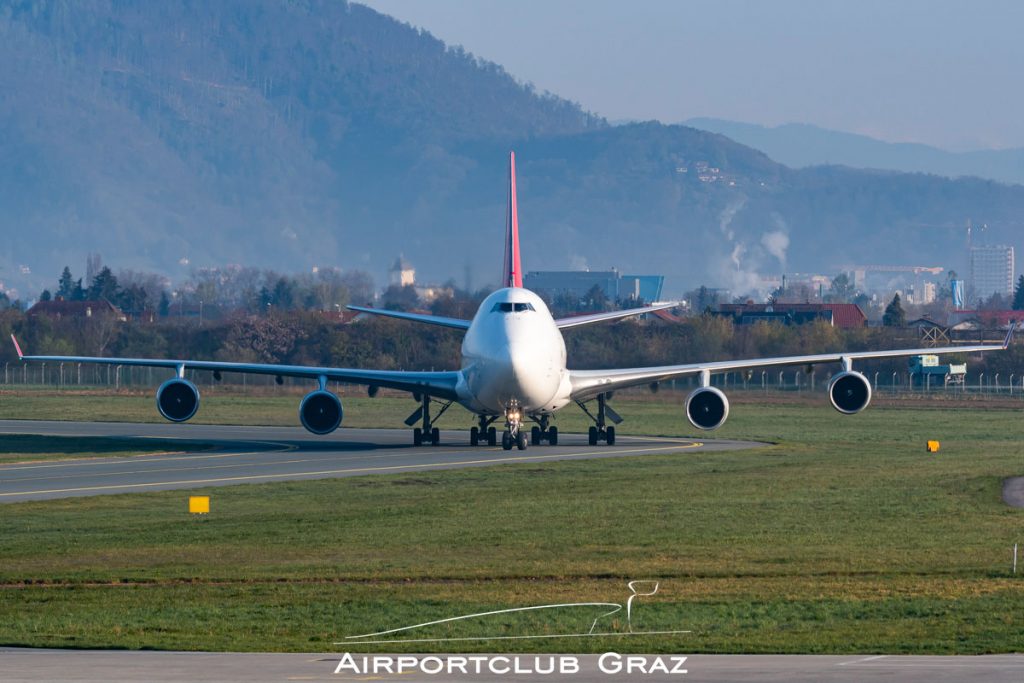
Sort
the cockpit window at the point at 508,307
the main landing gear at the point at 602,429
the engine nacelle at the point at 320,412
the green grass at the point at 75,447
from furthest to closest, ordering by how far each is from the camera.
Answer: the main landing gear at the point at 602,429
the engine nacelle at the point at 320,412
the green grass at the point at 75,447
the cockpit window at the point at 508,307

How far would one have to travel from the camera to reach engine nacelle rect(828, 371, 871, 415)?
50.8 metres

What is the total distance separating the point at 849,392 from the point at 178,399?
20.3 metres

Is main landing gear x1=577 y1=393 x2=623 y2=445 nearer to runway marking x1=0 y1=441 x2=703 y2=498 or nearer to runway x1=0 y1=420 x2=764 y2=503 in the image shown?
runway x1=0 y1=420 x2=764 y2=503

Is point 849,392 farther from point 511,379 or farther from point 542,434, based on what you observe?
point 511,379

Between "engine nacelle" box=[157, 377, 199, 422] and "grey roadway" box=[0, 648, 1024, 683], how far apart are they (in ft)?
102

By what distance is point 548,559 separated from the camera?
26.4 metres

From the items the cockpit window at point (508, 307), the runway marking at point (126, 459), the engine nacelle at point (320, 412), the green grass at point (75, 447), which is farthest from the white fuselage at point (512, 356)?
the green grass at point (75, 447)

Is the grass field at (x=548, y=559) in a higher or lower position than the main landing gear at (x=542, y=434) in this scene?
lower

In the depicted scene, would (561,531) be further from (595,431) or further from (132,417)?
(132,417)

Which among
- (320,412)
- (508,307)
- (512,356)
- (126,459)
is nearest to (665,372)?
(508,307)

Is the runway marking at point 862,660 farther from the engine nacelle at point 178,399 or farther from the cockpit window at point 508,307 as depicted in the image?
the engine nacelle at point 178,399

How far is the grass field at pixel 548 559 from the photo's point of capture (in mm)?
20438

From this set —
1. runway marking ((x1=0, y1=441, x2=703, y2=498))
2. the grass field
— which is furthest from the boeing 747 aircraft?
the grass field

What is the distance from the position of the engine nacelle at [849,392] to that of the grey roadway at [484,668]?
32938 millimetres
